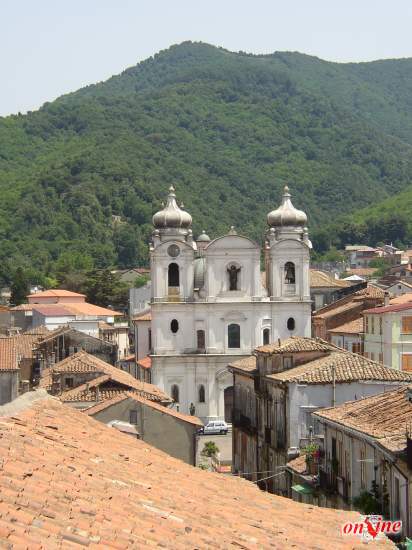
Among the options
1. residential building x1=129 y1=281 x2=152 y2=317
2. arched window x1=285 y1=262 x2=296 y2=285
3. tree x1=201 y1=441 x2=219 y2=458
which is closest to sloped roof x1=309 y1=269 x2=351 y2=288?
arched window x1=285 y1=262 x2=296 y2=285

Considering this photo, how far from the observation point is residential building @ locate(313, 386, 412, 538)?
73.5ft

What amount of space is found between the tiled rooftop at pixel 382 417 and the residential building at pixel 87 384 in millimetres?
13990

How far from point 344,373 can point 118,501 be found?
2540cm

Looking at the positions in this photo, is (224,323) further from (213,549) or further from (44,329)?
(213,549)

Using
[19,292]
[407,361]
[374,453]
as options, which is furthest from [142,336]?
[374,453]

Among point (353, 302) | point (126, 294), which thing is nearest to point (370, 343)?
point (353, 302)

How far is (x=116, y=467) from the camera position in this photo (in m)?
15.8

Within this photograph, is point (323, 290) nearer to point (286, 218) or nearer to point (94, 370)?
point (286, 218)

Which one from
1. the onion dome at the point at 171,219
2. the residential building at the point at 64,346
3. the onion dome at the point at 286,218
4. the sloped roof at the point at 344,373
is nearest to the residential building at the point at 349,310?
the onion dome at the point at 286,218

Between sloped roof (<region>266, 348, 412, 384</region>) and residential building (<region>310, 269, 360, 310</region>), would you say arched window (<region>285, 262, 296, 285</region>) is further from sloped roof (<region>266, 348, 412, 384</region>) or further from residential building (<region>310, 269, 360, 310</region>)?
sloped roof (<region>266, 348, 412, 384</region>)

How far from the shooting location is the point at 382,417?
2669 cm

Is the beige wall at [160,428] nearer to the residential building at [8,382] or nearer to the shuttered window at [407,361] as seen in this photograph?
the residential building at [8,382]

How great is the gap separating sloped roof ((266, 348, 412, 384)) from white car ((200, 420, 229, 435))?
3379 centimetres

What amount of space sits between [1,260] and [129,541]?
7498 inches
